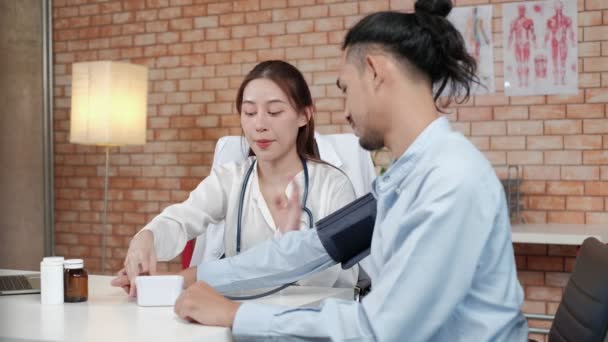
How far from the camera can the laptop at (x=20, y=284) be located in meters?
1.60

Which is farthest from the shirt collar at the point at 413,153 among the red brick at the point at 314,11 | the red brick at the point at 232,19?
the red brick at the point at 232,19

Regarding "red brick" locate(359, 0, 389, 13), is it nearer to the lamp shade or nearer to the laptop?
the lamp shade

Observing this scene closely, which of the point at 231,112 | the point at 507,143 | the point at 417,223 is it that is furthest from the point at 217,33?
the point at 417,223

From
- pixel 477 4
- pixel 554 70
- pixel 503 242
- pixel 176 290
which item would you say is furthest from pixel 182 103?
pixel 503 242

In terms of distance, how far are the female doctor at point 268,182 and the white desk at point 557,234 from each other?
1280mm

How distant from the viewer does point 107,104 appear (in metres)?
3.81

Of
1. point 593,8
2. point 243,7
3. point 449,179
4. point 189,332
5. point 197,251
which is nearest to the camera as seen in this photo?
point 449,179

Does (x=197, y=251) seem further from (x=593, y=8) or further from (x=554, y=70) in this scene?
(x=593, y=8)

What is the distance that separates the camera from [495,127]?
12.3 feet

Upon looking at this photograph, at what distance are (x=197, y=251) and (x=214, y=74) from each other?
2.10 m

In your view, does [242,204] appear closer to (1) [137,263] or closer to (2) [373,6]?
(1) [137,263]

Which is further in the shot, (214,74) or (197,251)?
(214,74)

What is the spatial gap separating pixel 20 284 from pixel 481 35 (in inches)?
112

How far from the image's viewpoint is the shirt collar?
45.1 inches
